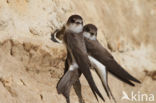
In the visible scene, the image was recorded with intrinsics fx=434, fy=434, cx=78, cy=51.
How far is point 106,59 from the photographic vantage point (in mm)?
4254

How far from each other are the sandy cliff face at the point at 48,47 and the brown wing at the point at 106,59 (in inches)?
7.4

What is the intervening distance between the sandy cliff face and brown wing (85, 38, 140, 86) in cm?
19

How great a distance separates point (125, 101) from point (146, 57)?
1224mm

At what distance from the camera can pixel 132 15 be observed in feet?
18.0

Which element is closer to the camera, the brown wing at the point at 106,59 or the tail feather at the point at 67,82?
the tail feather at the point at 67,82

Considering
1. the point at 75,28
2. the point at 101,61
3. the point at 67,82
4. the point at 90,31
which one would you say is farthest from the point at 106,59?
the point at 67,82

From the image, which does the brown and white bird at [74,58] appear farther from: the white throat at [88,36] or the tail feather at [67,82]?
the white throat at [88,36]

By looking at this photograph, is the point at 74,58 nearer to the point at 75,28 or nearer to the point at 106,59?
the point at 75,28

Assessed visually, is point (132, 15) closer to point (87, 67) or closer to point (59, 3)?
point (59, 3)

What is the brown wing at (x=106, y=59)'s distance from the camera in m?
→ 4.16

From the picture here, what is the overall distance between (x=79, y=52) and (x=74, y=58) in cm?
8

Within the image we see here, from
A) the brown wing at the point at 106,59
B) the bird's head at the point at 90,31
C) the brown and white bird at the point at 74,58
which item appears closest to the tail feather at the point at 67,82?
the brown and white bird at the point at 74,58

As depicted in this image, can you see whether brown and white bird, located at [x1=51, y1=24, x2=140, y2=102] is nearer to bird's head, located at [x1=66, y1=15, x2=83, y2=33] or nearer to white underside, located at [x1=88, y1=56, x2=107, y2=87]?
white underside, located at [x1=88, y1=56, x2=107, y2=87]

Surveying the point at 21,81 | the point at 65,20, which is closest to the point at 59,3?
the point at 65,20
